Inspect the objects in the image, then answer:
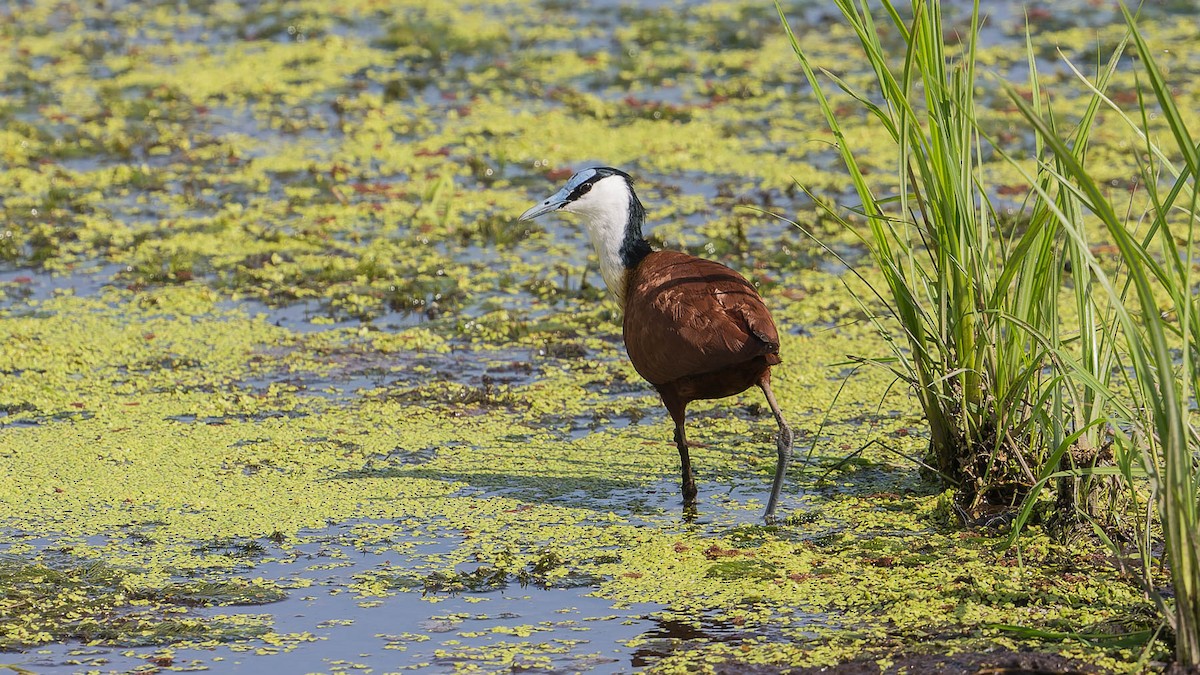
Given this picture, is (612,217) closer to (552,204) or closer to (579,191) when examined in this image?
(579,191)

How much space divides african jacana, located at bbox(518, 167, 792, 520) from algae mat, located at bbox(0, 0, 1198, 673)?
35 centimetres

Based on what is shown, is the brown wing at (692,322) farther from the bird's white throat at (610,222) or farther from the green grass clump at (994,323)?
the green grass clump at (994,323)

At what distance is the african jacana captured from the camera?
5.03 metres

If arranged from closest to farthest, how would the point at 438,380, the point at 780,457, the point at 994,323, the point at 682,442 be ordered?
the point at 994,323, the point at 780,457, the point at 682,442, the point at 438,380

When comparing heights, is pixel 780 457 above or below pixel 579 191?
below

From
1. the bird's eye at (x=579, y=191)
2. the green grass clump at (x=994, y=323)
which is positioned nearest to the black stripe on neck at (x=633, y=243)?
the bird's eye at (x=579, y=191)

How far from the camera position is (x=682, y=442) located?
5422 millimetres

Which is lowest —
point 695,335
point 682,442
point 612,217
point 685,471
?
point 685,471

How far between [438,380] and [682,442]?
5.61 feet

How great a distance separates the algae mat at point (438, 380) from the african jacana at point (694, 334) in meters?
0.35

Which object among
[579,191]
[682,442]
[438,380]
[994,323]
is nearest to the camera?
[994,323]

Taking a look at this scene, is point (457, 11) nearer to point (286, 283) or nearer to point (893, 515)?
point (286, 283)

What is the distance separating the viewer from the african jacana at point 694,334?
5.03 m

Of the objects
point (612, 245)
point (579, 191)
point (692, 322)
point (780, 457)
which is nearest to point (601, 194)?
point (579, 191)
